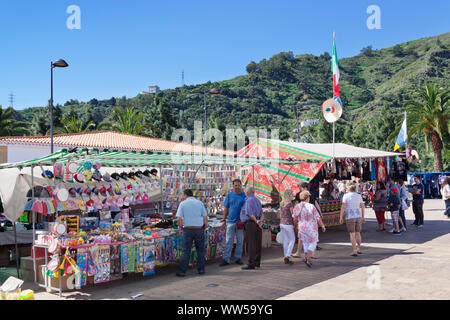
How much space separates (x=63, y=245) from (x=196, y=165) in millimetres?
4414

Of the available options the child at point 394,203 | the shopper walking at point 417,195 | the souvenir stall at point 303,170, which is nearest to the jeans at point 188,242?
the souvenir stall at point 303,170

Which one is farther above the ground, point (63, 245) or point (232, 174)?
point (232, 174)

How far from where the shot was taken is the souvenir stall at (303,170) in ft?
38.7

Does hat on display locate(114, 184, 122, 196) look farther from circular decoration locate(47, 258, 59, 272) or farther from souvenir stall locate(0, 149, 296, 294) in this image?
circular decoration locate(47, 258, 59, 272)

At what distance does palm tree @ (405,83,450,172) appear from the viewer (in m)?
26.8

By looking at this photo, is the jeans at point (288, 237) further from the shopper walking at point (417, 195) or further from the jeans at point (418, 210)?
the jeans at point (418, 210)

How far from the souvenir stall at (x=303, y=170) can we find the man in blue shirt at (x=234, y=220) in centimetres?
257

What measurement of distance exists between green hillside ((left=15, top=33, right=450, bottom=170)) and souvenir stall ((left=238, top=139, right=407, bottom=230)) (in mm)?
26421

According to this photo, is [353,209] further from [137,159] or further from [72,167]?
[72,167]

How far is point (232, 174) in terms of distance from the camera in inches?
438

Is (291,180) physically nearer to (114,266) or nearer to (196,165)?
(196,165)

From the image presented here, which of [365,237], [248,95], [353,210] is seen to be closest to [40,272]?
[353,210]

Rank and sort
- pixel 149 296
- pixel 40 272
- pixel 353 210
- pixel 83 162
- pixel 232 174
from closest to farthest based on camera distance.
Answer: pixel 149 296
pixel 40 272
pixel 83 162
pixel 353 210
pixel 232 174

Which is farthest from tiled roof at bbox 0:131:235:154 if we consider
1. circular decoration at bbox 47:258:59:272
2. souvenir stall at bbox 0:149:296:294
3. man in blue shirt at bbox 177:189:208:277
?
circular decoration at bbox 47:258:59:272
